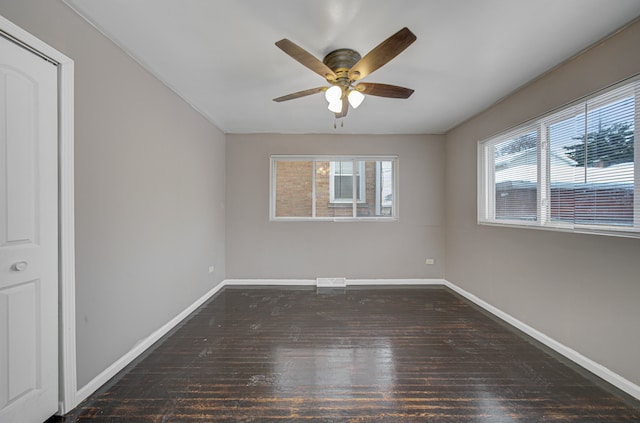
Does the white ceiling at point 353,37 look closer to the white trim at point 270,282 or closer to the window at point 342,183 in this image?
the window at point 342,183

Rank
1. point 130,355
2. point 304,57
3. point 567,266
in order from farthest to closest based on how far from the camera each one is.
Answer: point 567,266
point 130,355
point 304,57

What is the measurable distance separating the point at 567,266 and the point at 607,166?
869 mm

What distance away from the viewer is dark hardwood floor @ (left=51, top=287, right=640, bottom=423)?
1.68 meters

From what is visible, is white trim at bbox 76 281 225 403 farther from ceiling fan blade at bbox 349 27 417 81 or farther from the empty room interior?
ceiling fan blade at bbox 349 27 417 81

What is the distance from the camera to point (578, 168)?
2.27m

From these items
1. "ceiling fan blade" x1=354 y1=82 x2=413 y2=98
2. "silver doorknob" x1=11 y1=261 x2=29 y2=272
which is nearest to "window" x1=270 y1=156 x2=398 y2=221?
"ceiling fan blade" x1=354 y1=82 x2=413 y2=98

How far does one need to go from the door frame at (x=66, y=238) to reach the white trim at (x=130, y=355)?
0.37ft

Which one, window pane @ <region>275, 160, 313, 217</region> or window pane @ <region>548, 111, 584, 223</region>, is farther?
window pane @ <region>275, 160, 313, 217</region>

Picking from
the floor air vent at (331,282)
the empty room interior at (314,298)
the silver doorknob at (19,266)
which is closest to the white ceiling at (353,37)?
the empty room interior at (314,298)

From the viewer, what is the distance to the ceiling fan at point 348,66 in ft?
5.58

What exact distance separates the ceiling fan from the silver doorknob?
6.18ft

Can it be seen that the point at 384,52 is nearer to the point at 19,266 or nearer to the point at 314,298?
the point at 19,266

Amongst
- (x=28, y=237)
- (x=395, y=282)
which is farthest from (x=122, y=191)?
(x=395, y=282)

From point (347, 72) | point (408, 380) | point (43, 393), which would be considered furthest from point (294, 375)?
point (347, 72)
